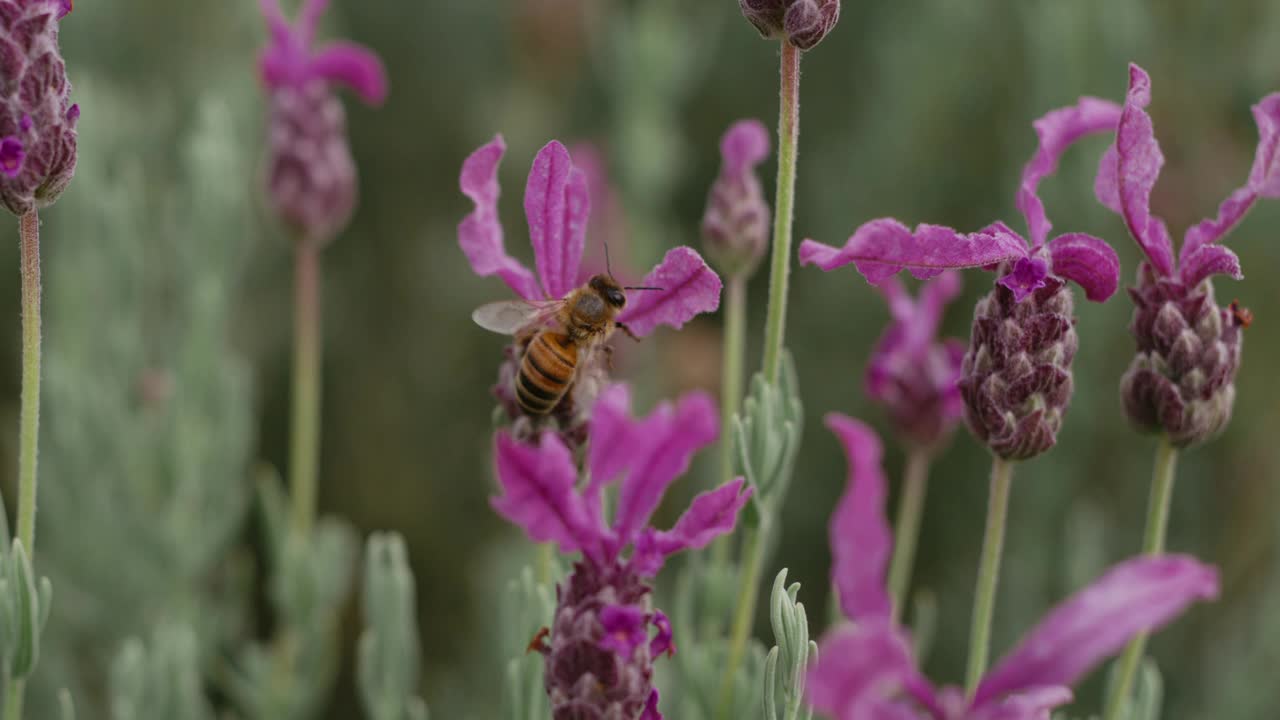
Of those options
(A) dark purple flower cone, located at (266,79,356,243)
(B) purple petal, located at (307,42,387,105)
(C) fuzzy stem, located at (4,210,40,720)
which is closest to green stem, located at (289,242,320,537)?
(A) dark purple flower cone, located at (266,79,356,243)

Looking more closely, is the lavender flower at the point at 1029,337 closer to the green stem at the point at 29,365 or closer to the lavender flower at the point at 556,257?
the lavender flower at the point at 556,257

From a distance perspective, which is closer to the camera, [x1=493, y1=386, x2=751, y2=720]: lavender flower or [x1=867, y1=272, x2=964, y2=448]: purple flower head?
[x1=493, y1=386, x2=751, y2=720]: lavender flower

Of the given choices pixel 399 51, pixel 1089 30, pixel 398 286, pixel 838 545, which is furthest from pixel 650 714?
pixel 399 51

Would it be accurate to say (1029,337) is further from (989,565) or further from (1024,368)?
(989,565)

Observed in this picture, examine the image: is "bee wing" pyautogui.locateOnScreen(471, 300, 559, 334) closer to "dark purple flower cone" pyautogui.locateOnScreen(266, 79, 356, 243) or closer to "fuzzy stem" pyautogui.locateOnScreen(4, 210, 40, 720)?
"fuzzy stem" pyautogui.locateOnScreen(4, 210, 40, 720)

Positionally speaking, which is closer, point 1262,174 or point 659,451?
point 659,451

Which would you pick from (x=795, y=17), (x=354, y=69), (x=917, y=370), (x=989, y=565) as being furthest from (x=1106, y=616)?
(x=354, y=69)
